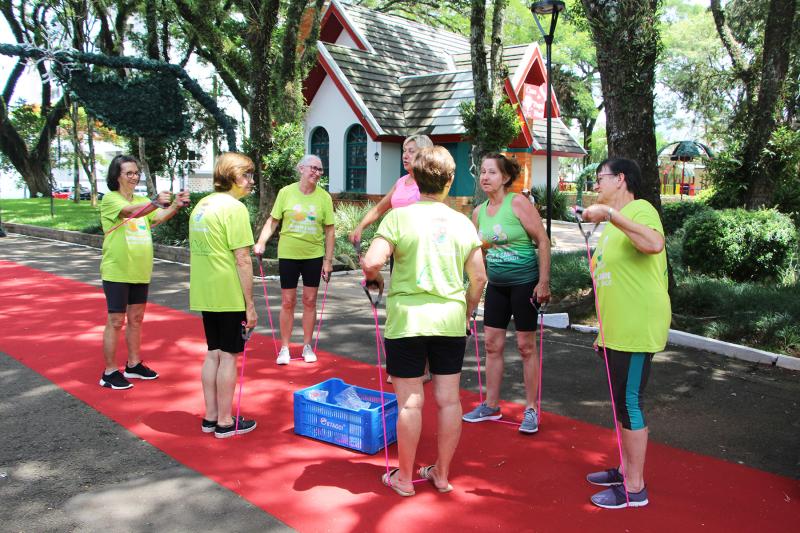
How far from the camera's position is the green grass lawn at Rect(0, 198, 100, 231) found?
19.2 m

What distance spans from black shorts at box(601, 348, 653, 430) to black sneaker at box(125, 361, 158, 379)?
13.1 feet

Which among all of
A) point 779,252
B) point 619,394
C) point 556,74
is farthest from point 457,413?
point 556,74

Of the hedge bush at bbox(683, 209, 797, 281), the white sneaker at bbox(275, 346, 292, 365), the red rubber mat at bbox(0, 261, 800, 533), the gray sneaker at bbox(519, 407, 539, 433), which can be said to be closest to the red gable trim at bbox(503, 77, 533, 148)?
the hedge bush at bbox(683, 209, 797, 281)

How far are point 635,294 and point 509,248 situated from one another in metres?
1.22

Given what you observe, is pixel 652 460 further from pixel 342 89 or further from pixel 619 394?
pixel 342 89

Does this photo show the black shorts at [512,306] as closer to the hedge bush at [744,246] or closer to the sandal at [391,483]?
the sandal at [391,483]

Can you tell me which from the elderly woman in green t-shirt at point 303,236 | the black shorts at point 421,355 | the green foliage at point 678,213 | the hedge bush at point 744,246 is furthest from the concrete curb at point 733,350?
the green foliage at point 678,213

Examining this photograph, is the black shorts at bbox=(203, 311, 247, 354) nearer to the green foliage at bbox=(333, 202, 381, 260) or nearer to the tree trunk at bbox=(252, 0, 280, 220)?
the green foliage at bbox=(333, 202, 381, 260)

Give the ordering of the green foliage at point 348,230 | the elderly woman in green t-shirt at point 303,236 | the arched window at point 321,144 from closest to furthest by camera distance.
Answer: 1. the elderly woman in green t-shirt at point 303,236
2. the green foliage at point 348,230
3. the arched window at point 321,144

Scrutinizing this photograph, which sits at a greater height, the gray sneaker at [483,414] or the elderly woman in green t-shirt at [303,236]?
the elderly woman in green t-shirt at [303,236]

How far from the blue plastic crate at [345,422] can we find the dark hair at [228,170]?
1519 millimetres

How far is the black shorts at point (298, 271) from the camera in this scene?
6.19 m

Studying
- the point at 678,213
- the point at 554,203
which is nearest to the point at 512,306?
the point at 678,213

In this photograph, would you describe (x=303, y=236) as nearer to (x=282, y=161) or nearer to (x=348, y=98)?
(x=282, y=161)
